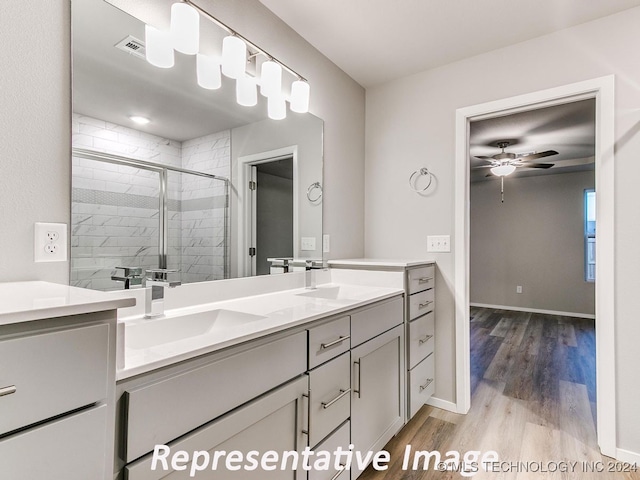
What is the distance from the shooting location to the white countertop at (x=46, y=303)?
0.57 metres

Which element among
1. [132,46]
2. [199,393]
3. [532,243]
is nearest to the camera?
[199,393]

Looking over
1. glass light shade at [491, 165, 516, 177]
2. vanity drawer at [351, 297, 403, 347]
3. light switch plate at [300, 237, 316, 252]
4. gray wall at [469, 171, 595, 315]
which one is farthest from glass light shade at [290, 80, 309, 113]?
gray wall at [469, 171, 595, 315]

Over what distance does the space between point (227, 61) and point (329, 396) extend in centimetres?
155

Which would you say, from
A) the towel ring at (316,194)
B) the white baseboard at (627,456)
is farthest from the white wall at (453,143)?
the towel ring at (316,194)

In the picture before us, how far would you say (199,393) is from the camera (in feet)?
2.87

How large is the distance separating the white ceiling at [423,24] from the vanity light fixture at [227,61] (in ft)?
1.08

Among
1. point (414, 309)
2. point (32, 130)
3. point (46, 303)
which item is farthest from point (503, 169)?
point (46, 303)

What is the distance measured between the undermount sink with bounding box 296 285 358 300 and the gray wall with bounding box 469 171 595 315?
15.4 ft

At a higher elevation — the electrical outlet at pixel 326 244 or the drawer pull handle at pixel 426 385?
the electrical outlet at pixel 326 244

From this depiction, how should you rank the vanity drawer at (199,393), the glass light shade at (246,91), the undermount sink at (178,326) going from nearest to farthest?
the vanity drawer at (199,393) → the undermount sink at (178,326) → the glass light shade at (246,91)

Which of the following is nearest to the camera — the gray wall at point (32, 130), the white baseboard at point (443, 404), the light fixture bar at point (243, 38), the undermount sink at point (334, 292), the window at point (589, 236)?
the gray wall at point (32, 130)

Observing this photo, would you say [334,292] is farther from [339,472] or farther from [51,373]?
[51,373]

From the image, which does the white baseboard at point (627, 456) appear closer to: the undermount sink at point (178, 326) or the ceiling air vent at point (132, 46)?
the undermount sink at point (178, 326)

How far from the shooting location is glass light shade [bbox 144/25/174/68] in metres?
1.33
